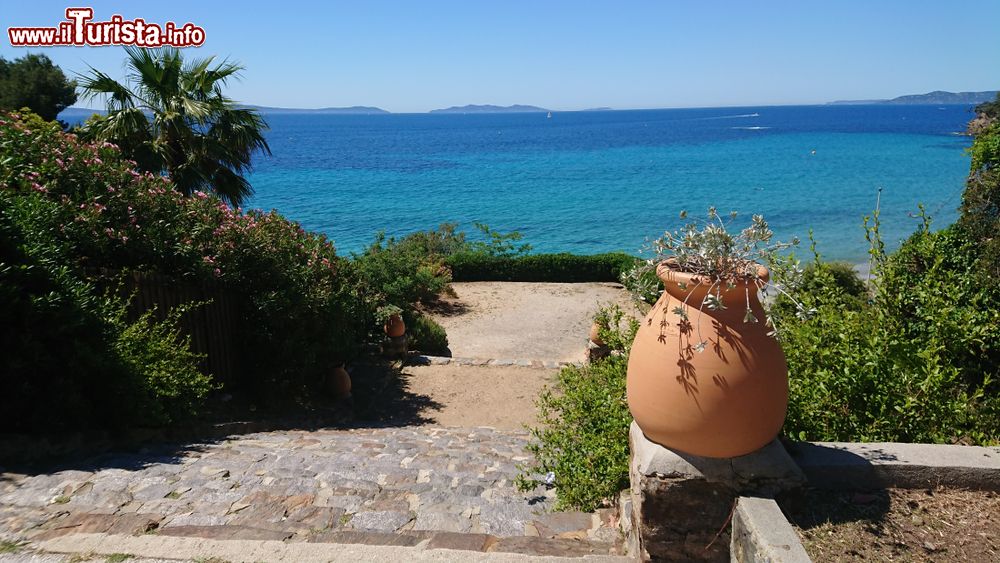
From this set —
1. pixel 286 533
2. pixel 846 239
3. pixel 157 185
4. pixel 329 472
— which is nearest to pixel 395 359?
pixel 157 185

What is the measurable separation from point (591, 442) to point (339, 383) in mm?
5423

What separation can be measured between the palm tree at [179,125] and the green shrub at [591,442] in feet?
29.1

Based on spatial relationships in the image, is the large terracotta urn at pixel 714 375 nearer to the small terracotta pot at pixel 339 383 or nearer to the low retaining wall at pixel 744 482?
the low retaining wall at pixel 744 482

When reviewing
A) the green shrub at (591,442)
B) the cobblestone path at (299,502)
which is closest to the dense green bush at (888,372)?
the green shrub at (591,442)

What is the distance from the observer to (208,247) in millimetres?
7402

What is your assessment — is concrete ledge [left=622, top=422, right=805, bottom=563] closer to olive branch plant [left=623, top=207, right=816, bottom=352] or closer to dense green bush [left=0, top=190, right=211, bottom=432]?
olive branch plant [left=623, top=207, right=816, bottom=352]

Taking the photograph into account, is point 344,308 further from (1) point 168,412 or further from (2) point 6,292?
(2) point 6,292

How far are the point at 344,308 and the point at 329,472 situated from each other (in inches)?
147

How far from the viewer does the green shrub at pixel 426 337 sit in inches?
500

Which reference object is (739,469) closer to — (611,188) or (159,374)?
(159,374)

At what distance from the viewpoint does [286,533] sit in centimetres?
367

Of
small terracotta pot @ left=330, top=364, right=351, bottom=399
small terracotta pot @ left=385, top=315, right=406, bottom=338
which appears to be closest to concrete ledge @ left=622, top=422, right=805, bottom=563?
small terracotta pot @ left=330, top=364, right=351, bottom=399

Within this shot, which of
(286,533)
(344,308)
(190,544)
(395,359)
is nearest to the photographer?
(190,544)

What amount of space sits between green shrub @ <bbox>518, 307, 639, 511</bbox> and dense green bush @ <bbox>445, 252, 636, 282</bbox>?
52.6 feet
